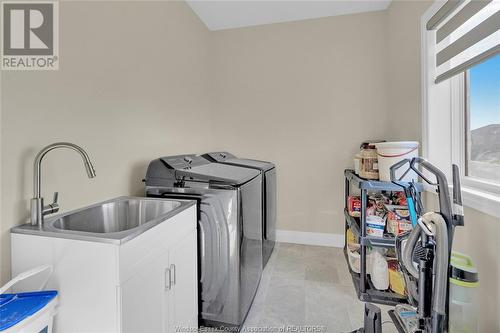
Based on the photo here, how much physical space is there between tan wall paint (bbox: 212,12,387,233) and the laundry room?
0.02 m

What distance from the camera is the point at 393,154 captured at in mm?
1885

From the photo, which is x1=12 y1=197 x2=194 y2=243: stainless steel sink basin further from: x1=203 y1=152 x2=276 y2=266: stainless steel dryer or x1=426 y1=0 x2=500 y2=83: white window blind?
x1=426 y1=0 x2=500 y2=83: white window blind

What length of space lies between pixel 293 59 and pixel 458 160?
2044 mm

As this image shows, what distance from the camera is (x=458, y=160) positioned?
5.72 ft

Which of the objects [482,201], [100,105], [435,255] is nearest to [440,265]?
[435,255]

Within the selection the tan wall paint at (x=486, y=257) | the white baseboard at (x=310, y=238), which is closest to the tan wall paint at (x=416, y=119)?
the tan wall paint at (x=486, y=257)

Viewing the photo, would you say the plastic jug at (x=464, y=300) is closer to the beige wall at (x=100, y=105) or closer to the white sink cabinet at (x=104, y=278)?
the white sink cabinet at (x=104, y=278)

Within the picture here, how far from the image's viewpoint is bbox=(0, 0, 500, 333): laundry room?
1.05 metres

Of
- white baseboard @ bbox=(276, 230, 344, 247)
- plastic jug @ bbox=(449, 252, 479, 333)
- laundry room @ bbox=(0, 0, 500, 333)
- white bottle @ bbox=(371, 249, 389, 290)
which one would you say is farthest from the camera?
white baseboard @ bbox=(276, 230, 344, 247)

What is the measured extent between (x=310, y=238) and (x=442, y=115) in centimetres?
188

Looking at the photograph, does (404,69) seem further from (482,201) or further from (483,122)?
(482,201)

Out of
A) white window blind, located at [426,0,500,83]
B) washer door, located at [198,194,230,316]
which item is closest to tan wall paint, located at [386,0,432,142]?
white window blind, located at [426,0,500,83]

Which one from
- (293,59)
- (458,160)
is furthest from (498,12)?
(293,59)

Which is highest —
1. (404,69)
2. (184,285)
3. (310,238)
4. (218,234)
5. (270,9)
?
(270,9)
